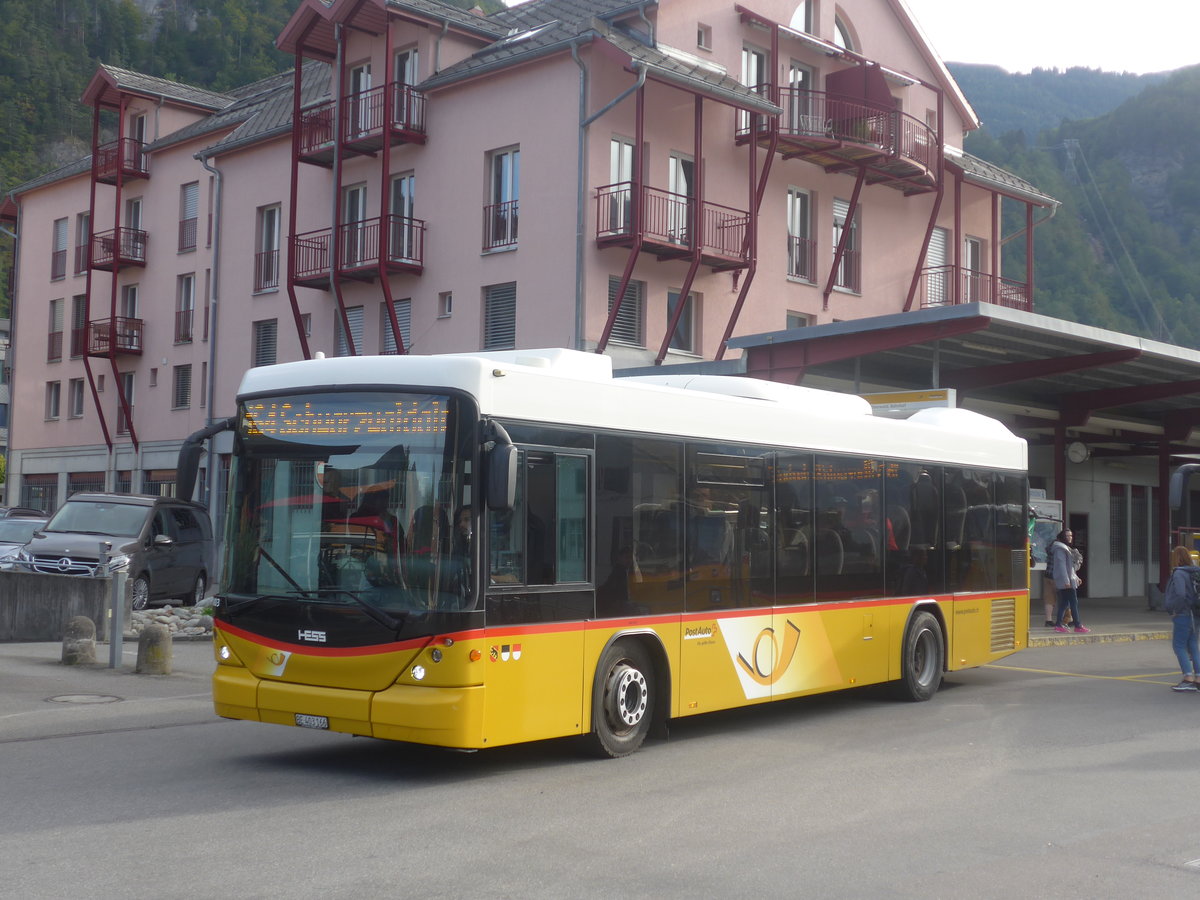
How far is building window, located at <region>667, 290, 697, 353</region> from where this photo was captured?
1187 inches

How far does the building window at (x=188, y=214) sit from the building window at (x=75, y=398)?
7.70m

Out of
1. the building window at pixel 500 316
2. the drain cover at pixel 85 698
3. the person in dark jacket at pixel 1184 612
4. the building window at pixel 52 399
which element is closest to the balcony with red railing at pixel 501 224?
Result: the building window at pixel 500 316

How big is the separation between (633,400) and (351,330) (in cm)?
2514

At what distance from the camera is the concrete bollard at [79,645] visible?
15.7 m

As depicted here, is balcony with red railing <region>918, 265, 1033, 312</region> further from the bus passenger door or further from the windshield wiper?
the windshield wiper

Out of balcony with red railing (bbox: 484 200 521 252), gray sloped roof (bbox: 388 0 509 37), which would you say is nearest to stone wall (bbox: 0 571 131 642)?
balcony with red railing (bbox: 484 200 521 252)

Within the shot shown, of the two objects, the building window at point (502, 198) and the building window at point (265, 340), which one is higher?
the building window at point (502, 198)

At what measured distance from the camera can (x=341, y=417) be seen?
918 centimetres

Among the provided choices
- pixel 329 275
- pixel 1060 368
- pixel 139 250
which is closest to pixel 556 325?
pixel 329 275

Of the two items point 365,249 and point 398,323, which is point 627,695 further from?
point 365,249

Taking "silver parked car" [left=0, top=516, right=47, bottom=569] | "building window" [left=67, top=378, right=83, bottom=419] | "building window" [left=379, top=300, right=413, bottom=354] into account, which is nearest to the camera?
"silver parked car" [left=0, top=516, right=47, bottom=569]

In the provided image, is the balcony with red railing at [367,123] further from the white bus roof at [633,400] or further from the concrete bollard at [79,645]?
the white bus roof at [633,400]

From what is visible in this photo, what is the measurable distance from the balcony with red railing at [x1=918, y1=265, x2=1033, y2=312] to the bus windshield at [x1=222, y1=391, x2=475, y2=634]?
2963 centimetres

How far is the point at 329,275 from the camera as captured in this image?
33.0m
